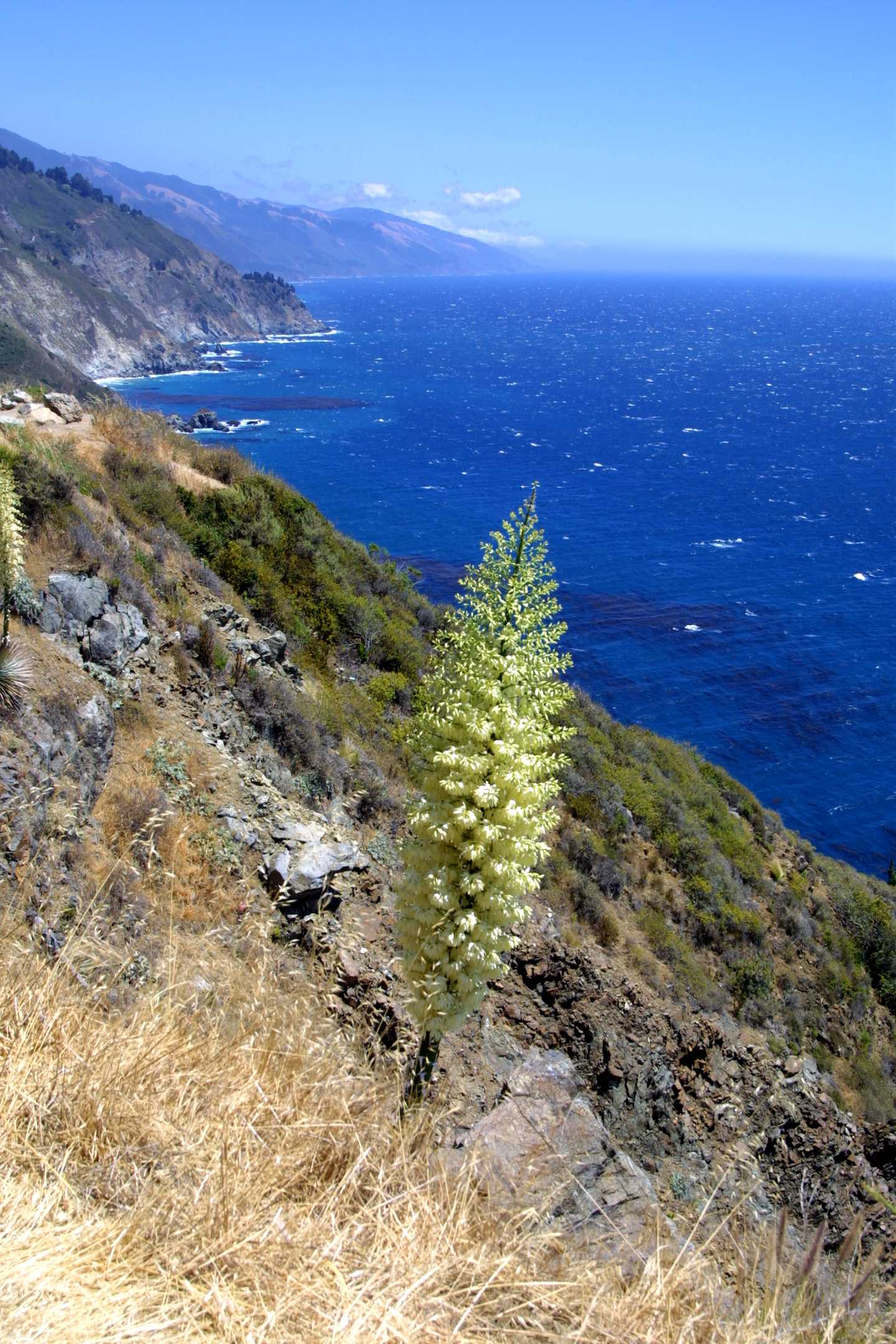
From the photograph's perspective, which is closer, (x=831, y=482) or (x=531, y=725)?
(x=531, y=725)

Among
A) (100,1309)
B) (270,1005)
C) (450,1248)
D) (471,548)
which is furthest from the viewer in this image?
(471,548)

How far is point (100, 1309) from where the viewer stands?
9.18 feet

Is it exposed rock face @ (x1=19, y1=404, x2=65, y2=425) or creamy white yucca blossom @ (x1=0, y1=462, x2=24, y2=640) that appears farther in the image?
exposed rock face @ (x1=19, y1=404, x2=65, y2=425)

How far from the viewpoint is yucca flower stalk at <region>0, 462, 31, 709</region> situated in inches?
370

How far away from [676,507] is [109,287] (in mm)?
126008

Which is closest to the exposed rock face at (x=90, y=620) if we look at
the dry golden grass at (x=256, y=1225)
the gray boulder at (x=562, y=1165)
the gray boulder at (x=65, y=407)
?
the gray boulder at (x=562, y=1165)

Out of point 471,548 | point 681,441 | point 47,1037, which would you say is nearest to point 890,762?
point 471,548

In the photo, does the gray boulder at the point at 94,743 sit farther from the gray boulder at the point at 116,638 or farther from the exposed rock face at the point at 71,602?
the exposed rock face at the point at 71,602

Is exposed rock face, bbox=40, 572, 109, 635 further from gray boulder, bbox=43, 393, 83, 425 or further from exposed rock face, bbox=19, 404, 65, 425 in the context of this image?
gray boulder, bbox=43, 393, 83, 425

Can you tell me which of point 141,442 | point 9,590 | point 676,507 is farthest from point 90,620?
point 676,507

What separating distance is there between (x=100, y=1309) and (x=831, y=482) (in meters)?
83.7

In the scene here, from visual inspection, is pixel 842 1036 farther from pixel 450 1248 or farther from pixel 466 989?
pixel 450 1248

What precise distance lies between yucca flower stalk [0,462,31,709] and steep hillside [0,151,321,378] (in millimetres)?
103765

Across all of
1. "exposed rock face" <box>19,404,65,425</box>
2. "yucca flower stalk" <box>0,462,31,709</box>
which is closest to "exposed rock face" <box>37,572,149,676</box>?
"yucca flower stalk" <box>0,462,31,709</box>
